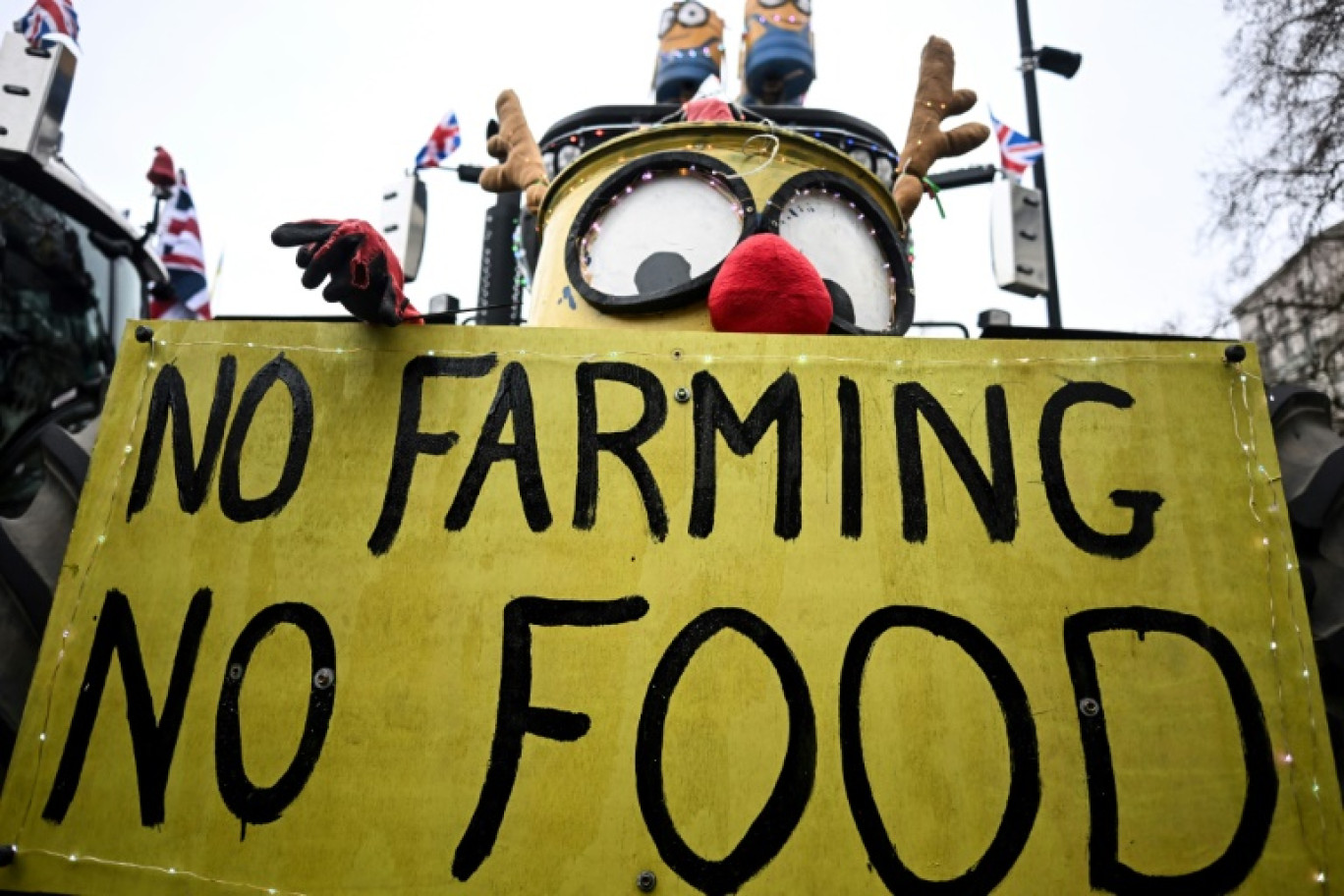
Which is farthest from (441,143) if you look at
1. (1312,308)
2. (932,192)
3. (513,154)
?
(1312,308)

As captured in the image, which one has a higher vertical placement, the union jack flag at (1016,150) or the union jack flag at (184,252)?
the union jack flag at (1016,150)

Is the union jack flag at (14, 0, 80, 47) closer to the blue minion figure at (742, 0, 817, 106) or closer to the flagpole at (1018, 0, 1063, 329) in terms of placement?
the blue minion figure at (742, 0, 817, 106)

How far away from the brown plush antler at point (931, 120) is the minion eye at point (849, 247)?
0.57 meters

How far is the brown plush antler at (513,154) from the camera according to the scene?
372 cm

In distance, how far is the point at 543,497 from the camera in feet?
6.03

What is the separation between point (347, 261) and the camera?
Answer: 1.82 m

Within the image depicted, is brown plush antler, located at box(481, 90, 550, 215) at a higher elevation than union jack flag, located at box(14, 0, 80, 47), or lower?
lower

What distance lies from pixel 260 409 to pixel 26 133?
2223mm

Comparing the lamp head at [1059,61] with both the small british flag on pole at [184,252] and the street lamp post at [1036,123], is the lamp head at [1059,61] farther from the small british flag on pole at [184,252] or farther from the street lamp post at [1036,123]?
the small british flag on pole at [184,252]

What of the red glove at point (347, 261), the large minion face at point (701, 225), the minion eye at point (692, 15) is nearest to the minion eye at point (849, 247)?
the large minion face at point (701, 225)

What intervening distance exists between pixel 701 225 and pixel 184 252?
18.1ft

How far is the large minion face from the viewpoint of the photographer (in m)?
2.89

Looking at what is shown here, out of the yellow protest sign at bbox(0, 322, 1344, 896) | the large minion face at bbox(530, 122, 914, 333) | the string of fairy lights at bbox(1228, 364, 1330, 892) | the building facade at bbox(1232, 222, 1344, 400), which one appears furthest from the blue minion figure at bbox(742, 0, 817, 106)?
the building facade at bbox(1232, 222, 1344, 400)

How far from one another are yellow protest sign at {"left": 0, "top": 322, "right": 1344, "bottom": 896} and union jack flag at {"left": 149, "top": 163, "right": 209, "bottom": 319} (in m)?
5.57
